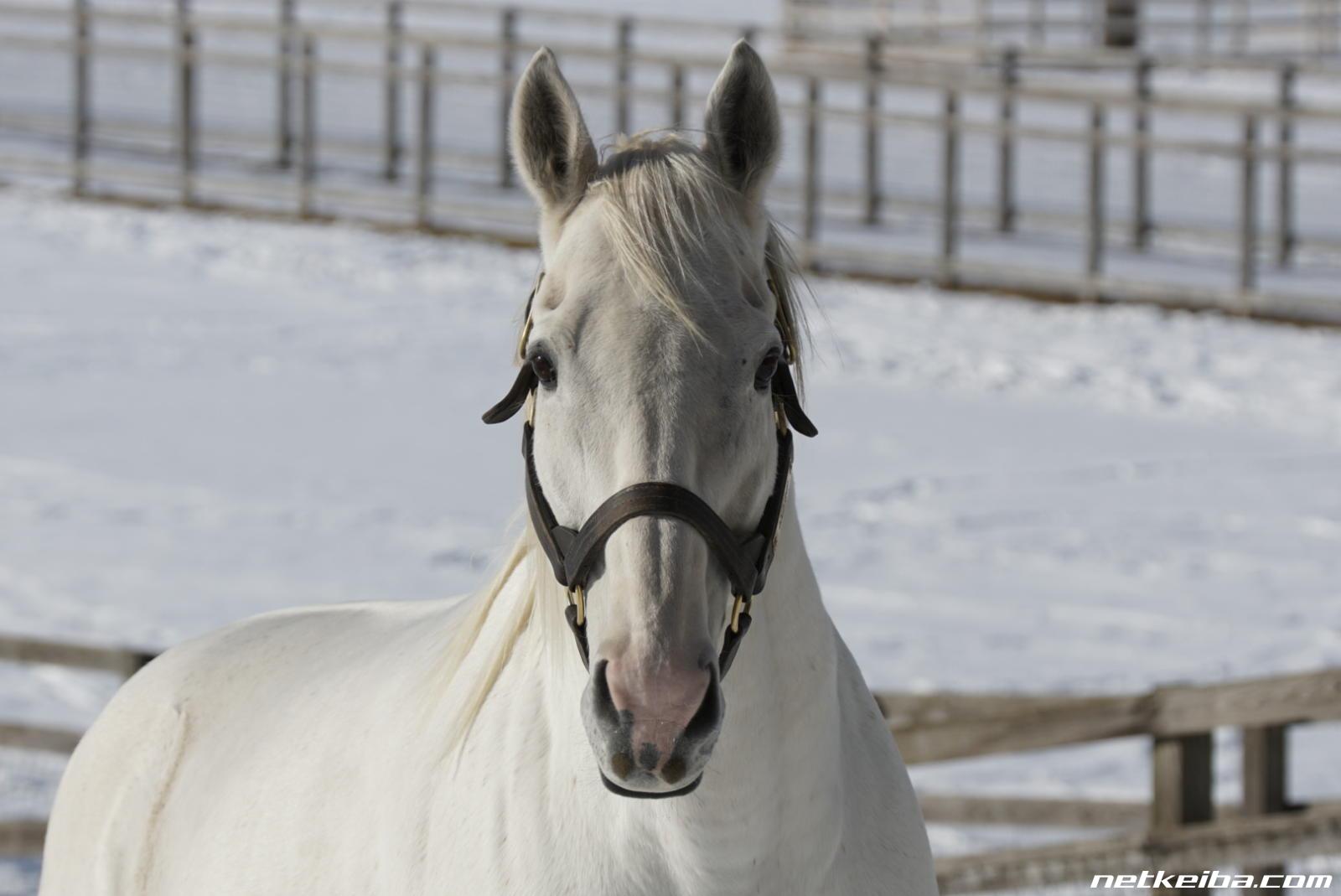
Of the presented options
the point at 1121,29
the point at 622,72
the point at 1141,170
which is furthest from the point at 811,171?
the point at 1121,29

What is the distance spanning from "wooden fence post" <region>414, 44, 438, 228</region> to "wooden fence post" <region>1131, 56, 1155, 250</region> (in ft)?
20.4

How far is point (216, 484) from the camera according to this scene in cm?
955

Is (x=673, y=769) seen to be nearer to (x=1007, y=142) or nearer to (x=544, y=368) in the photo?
(x=544, y=368)

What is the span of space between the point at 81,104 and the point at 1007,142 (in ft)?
30.6

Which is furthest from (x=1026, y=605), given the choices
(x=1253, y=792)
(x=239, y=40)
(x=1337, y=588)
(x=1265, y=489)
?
(x=239, y=40)

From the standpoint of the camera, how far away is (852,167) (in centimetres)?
1989

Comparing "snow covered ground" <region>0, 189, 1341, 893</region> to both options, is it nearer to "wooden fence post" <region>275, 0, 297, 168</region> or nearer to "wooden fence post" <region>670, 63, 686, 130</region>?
"wooden fence post" <region>670, 63, 686, 130</region>

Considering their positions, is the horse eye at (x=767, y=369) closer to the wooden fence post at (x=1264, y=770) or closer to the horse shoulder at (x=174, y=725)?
the horse shoulder at (x=174, y=725)

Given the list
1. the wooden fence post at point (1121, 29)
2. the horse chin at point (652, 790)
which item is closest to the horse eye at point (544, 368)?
the horse chin at point (652, 790)

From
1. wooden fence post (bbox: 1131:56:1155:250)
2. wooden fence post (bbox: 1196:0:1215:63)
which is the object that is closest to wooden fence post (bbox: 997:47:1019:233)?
wooden fence post (bbox: 1131:56:1155:250)

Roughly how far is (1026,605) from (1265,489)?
2234 mm

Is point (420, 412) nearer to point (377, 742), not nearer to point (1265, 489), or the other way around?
point (1265, 489)

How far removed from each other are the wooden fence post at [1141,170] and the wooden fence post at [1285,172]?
1035 mm

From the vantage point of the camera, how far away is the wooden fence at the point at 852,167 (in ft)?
44.5
